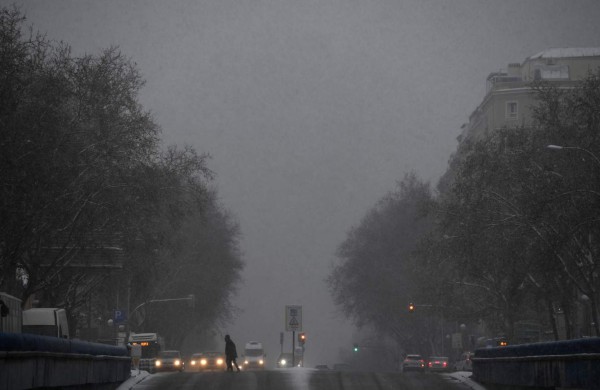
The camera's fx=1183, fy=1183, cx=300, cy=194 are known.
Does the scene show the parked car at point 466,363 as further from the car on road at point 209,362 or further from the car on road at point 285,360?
the car on road at point 209,362

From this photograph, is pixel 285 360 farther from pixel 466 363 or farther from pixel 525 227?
pixel 525 227

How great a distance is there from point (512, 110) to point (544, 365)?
339ft

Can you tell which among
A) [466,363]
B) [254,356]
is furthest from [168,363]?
[254,356]

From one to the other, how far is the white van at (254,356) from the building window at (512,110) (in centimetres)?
4079

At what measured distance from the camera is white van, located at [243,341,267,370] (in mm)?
94900

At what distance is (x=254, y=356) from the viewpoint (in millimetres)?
97312

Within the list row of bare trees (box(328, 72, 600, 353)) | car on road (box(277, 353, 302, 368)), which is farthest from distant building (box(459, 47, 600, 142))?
car on road (box(277, 353, 302, 368))

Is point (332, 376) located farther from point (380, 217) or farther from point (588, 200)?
point (380, 217)

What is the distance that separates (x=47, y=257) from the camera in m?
56.6

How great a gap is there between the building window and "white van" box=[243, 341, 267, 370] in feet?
134

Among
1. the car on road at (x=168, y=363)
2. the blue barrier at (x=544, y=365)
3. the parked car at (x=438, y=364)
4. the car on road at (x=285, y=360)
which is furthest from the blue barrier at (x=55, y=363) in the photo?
the car on road at (x=285, y=360)

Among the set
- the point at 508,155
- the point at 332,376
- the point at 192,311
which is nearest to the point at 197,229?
the point at 192,311

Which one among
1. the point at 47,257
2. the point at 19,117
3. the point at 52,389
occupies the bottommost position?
the point at 52,389

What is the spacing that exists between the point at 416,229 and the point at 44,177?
206ft
